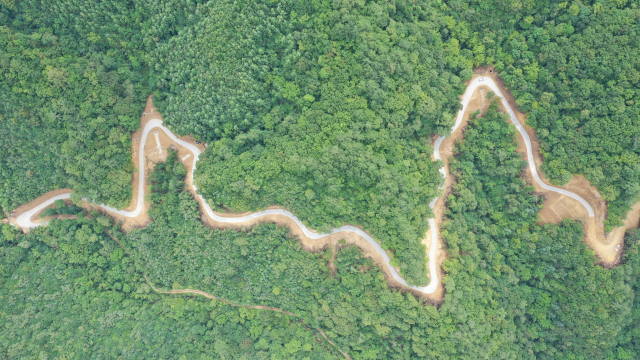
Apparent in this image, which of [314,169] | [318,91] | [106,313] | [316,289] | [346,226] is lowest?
[106,313]

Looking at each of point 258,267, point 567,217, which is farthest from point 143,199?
point 567,217

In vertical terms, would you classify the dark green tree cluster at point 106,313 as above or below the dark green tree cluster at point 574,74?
below

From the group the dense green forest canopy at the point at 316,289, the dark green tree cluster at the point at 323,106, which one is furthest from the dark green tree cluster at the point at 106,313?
the dark green tree cluster at the point at 323,106

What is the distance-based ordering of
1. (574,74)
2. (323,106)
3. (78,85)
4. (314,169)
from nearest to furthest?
(314,169)
(323,106)
(574,74)
(78,85)

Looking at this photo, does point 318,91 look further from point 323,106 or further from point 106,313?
point 106,313

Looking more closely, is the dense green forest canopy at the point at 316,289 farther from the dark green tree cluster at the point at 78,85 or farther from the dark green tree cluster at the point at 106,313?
the dark green tree cluster at the point at 78,85

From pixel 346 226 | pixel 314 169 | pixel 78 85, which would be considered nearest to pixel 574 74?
pixel 346 226
